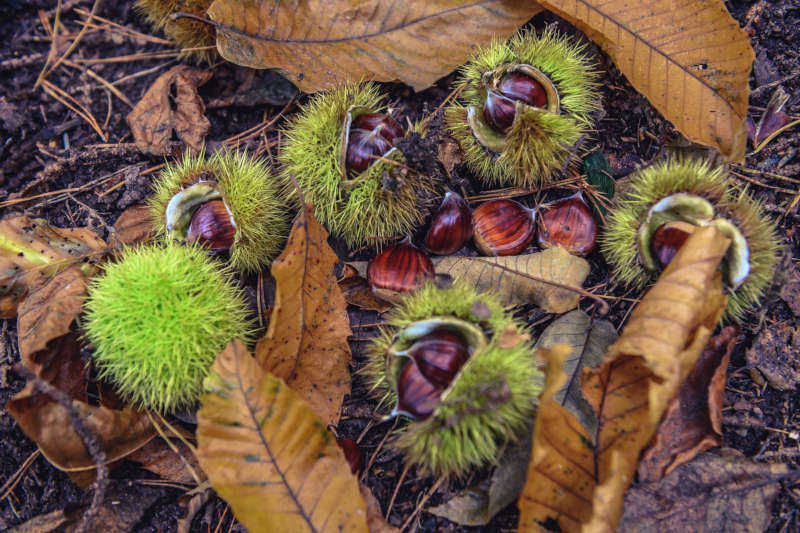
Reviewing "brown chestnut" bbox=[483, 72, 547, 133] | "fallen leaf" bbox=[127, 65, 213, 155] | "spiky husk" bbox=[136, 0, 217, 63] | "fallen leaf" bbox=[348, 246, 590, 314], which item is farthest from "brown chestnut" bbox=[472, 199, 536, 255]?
"spiky husk" bbox=[136, 0, 217, 63]

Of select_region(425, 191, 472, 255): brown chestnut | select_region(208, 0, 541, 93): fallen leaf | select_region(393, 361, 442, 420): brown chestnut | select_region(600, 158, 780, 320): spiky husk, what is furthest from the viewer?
select_region(208, 0, 541, 93): fallen leaf

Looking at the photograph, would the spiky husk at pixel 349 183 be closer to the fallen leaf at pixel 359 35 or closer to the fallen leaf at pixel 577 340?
the fallen leaf at pixel 359 35

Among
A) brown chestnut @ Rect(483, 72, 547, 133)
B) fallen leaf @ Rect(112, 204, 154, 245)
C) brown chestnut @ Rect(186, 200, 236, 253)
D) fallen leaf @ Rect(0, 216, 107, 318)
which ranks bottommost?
fallen leaf @ Rect(0, 216, 107, 318)

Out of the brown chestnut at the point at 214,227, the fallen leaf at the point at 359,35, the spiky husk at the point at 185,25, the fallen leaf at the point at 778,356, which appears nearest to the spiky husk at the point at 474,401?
the brown chestnut at the point at 214,227

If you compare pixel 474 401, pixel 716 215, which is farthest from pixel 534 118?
pixel 474 401

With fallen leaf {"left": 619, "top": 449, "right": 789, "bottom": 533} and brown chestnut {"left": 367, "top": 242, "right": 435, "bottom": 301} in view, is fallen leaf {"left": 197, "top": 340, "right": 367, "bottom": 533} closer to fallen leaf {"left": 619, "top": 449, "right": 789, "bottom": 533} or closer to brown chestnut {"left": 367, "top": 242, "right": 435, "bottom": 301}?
brown chestnut {"left": 367, "top": 242, "right": 435, "bottom": 301}

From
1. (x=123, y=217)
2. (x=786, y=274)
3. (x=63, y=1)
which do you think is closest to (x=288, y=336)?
(x=123, y=217)
